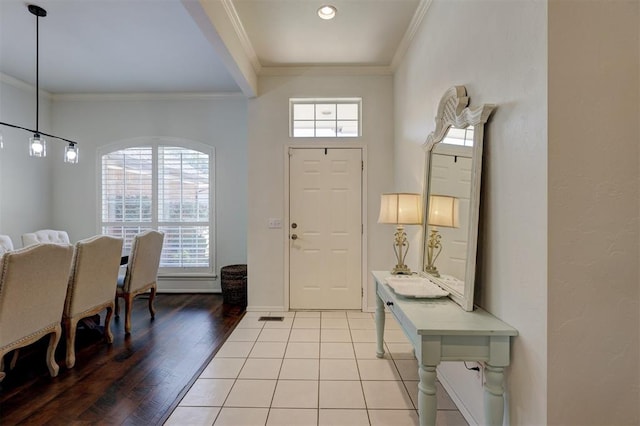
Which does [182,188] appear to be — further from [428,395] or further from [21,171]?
[428,395]

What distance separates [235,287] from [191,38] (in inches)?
112

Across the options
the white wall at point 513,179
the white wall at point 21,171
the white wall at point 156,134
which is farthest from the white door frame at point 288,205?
the white wall at point 21,171

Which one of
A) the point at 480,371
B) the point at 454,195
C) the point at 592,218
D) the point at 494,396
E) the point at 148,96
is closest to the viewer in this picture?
the point at 592,218

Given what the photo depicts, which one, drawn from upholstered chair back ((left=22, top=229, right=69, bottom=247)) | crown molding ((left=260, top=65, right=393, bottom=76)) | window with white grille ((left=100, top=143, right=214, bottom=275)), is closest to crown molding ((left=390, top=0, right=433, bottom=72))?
crown molding ((left=260, top=65, right=393, bottom=76))

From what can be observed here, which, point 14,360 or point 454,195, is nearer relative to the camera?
point 454,195

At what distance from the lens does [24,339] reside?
2.06 meters

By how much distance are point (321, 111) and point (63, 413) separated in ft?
11.3

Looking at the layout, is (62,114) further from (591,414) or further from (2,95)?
(591,414)

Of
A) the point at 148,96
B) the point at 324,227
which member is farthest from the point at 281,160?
the point at 148,96

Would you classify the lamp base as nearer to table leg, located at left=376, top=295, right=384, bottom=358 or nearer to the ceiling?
table leg, located at left=376, top=295, right=384, bottom=358

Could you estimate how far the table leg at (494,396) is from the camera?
1.34 m

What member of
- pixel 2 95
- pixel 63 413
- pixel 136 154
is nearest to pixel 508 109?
pixel 63 413

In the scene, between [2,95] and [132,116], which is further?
[132,116]

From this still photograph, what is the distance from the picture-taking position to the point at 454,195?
6.18ft
